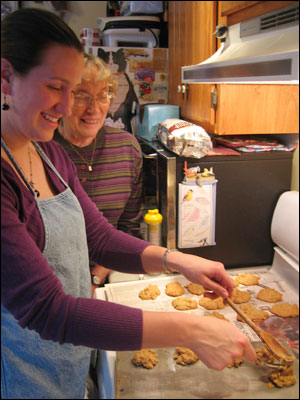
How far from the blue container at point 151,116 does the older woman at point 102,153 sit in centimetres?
19

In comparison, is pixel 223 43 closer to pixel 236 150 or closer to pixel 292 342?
pixel 236 150

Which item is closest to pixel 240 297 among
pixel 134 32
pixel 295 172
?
pixel 295 172

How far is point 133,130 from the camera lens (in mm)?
1631

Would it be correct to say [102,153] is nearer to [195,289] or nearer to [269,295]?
[195,289]

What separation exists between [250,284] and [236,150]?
43 cm

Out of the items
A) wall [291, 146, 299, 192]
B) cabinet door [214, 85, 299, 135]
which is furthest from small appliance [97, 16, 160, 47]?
wall [291, 146, 299, 192]

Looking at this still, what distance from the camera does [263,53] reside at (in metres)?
0.72

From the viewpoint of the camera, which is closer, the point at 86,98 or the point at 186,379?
the point at 186,379

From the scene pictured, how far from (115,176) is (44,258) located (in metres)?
0.73

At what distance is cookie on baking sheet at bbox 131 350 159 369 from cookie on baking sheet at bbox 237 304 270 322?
0.90ft

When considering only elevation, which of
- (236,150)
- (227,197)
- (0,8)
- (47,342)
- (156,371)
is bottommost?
(156,371)

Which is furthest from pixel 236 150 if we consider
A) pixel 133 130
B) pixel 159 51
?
pixel 159 51

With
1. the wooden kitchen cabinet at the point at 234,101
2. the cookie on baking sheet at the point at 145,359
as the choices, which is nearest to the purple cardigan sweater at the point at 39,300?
the cookie on baking sheet at the point at 145,359

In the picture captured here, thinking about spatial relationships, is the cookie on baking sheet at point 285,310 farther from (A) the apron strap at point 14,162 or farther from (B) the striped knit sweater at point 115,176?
(A) the apron strap at point 14,162
